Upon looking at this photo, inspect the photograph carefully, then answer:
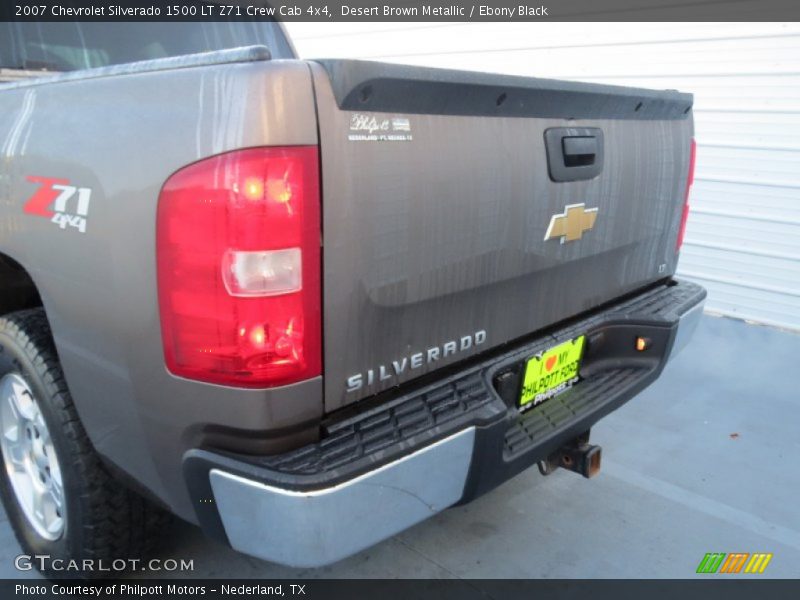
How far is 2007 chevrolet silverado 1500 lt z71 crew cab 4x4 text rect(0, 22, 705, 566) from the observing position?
1420 millimetres

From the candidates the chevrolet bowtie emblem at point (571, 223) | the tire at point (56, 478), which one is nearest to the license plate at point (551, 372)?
the chevrolet bowtie emblem at point (571, 223)

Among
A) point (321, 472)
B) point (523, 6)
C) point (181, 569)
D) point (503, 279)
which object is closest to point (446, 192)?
point (503, 279)

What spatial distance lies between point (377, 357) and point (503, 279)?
527mm

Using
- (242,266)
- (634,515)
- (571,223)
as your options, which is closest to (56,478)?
(242,266)

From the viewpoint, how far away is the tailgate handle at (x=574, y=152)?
6.64 ft

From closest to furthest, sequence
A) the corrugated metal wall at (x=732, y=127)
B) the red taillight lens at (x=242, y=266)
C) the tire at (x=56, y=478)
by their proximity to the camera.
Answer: the red taillight lens at (x=242, y=266), the tire at (x=56, y=478), the corrugated metal wall at (x=732, y=127)

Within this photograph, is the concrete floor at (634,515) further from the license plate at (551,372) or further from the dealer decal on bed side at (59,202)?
the dealer decal on bed side at (59,202)

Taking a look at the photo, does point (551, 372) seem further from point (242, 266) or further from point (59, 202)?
point (59, 202)

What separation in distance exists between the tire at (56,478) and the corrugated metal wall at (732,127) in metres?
4.51

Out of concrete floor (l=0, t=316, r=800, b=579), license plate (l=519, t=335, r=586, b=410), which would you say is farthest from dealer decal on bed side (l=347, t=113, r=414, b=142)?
concrete floor (l=0, t=316, r=800, b=579)

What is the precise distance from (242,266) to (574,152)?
1.19 m

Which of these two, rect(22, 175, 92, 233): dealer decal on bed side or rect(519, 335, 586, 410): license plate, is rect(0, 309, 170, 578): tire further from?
rect(519, 335, 586, 410): license plate

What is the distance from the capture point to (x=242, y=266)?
141 cm

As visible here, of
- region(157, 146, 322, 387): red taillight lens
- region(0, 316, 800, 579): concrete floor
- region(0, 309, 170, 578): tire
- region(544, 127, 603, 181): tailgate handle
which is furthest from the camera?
region(0, 316, 800, 579): concrete floor
